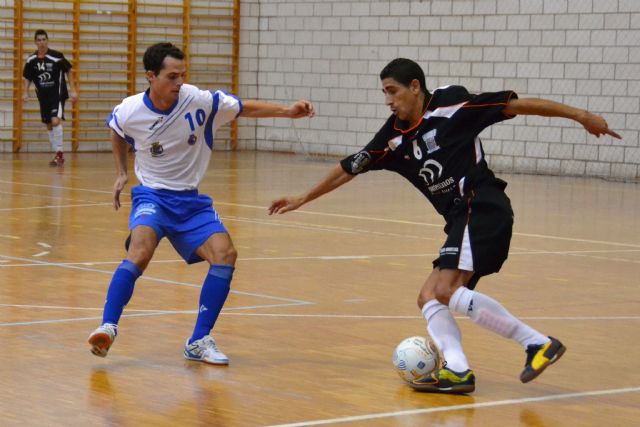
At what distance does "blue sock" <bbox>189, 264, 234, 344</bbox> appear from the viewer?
21.1ft

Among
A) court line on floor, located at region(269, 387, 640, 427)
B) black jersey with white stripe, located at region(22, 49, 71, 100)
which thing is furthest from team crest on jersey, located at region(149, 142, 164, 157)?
black jersey with white stripe, located at region(22, 49, 71, 100)

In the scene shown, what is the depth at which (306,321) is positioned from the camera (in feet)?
24.9

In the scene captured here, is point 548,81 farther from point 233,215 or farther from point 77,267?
point 77,267

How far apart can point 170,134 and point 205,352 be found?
1150 millimetres

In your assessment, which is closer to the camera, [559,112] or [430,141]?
[559,112]

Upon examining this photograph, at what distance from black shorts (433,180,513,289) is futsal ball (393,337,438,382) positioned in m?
0.40

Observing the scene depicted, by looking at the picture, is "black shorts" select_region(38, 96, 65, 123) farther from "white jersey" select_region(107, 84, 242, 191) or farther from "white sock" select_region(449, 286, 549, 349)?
"white sock" select_region(449, 286, 549, 349)

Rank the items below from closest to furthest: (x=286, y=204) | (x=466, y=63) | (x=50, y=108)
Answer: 1. (x=286, y=204)
2. (x=50, y=108)
3. (x=466, y=63)

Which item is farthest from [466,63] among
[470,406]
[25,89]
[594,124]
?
[470,406]

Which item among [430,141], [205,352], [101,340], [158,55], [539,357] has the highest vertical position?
[158,55]

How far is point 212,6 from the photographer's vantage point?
80.8ft

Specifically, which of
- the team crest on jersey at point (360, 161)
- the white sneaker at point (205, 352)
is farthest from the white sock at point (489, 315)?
the white sneaker at point (205, 352)

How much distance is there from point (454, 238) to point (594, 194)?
11497 millimetres

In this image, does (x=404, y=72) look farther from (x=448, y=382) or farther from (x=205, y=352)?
(x=205, y=352)
